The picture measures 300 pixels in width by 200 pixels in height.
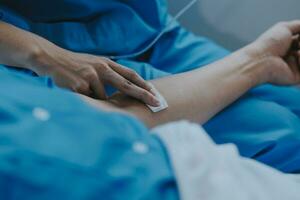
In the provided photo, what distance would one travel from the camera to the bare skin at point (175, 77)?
90cm

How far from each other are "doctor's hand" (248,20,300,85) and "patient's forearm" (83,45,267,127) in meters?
0.03

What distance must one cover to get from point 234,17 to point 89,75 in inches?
34.5

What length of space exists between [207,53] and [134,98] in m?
0.40

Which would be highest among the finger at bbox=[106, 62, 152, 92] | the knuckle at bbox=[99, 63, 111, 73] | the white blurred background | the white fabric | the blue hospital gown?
the white fabric

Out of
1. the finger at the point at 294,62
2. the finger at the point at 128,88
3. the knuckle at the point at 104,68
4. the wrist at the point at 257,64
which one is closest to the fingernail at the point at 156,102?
the finger at the point at 128,88

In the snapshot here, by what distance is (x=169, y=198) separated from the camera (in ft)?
1.75

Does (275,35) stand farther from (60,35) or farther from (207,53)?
(60,35)

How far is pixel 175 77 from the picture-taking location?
1025 mm

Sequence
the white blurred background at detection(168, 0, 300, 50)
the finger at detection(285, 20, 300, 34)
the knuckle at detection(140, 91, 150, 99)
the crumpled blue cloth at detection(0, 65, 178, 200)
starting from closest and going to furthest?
the crumpled blue cloth at detection(0, 65, 178, 200) → the knuckle at detection(140, 91, 150, 99) → the finger at detection(285, 20, 300, 34) → the white blurred background at detection(168, 0, 300, 50)

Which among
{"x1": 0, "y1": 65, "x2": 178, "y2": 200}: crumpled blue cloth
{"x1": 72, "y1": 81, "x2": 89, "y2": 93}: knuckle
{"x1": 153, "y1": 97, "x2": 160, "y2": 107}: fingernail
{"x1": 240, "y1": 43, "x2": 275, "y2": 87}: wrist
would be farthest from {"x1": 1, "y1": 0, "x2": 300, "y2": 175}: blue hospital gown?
{"x1": 0, "y1": 65, "x2": 178, "y2": 200}: crumpled blue cloth

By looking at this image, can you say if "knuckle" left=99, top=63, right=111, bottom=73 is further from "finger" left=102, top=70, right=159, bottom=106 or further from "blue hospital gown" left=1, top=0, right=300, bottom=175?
"blue hospital gown" left=1, top=0, right=300, bottom=175

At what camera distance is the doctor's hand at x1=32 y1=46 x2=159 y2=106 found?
90 cm

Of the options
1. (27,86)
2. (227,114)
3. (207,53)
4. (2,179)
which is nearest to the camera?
(2,179)

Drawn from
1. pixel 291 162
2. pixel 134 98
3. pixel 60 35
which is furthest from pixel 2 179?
pixel 60 35
